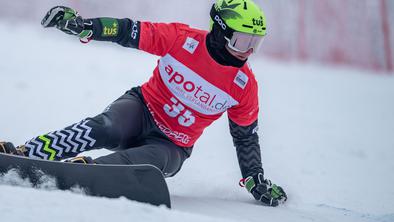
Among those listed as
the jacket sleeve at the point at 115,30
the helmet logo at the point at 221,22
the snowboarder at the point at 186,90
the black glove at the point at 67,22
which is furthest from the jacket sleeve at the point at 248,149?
the black glove at the point at 67,22

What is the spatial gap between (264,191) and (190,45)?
1.08 metres

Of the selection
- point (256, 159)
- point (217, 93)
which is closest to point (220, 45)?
point (217, 93)

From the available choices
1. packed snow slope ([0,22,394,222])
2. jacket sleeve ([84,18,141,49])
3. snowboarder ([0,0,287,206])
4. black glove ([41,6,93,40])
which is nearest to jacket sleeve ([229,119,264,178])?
snowboarder ([0,0,287,206])

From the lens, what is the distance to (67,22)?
3.50 m

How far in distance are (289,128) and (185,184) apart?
4.57 metres

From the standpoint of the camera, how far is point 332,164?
22.3 feet

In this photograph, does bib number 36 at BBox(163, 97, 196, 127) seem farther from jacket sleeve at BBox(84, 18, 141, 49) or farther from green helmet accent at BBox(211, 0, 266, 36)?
green helmet accent at BBox(211, 0, 266, 36)

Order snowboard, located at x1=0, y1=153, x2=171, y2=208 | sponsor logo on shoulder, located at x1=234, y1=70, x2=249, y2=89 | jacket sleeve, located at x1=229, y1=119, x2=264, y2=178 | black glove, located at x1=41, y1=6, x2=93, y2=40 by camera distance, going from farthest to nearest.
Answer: jacket sleeve, located at x1=229, y1=119, x2=264, y2=178, sponsor logo on shoulder, located at x1=234, y1=70, x2=249, y2=89, black glove, located at x1=41, y1=6, x2=93, y2=40, snowboard, located at x1=0, y1=153, x2=171, y2=208

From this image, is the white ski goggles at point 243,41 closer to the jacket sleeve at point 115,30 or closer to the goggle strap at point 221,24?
the goggle strap at point 221,24

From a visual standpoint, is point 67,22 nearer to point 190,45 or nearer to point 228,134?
point 190,45

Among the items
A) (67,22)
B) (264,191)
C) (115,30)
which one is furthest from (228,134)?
(67,22)

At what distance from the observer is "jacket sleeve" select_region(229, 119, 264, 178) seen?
13.4 ft

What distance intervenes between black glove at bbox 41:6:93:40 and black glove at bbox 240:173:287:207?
1435 millimetres

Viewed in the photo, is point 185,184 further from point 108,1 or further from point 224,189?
point 108,1
